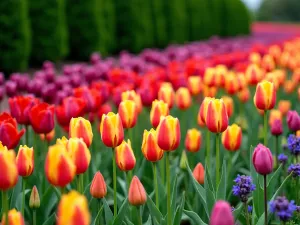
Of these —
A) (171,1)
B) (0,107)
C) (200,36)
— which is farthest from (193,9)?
(0,107)

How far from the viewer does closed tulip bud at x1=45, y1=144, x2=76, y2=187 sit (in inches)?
60.6

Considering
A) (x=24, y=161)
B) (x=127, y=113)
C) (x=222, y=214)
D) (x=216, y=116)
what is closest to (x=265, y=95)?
(x=216, y=116)

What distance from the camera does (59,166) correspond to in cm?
155

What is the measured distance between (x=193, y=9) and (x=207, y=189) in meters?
18.7

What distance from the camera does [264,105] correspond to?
2.63 meters

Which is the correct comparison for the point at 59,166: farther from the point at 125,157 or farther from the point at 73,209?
the point at 125,157

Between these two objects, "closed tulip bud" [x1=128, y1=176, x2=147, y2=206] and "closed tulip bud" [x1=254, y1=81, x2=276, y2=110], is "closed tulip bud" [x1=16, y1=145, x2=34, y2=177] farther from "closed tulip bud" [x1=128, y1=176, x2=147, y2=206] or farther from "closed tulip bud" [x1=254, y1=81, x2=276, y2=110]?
"closed tulip bud" [x1=254, y1=81, x2=276, y2=110]

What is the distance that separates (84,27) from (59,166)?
11209 millimetres

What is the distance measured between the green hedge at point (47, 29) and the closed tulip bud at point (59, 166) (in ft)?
31.8

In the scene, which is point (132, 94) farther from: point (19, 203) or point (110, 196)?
point (19, 203)

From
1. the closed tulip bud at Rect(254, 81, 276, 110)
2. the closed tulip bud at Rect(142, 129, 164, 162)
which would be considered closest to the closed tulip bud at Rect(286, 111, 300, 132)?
the closed tulip bud at Rect(254, 81, 276, 110)

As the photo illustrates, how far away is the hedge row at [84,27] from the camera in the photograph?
31.4 feet

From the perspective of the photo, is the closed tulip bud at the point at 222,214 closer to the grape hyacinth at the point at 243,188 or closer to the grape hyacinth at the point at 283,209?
the grape hyacinth at the point at 283,209

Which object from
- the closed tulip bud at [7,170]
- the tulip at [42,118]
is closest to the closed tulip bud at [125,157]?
the tulip at [42,118]
